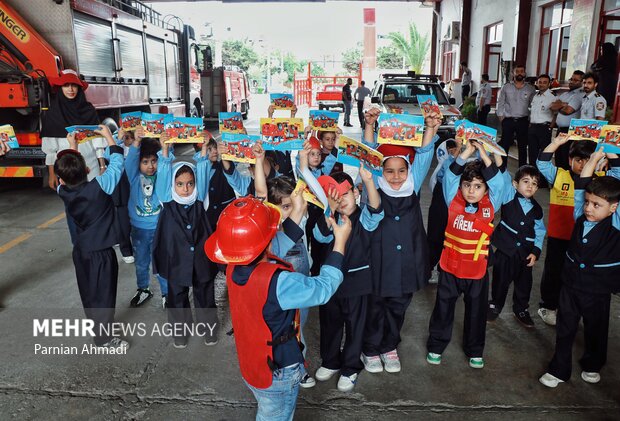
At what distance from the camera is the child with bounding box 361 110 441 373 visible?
9.79ft

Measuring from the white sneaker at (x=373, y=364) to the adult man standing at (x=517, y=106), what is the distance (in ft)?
21.7

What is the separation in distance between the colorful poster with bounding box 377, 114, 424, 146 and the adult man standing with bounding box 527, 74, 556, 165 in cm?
563

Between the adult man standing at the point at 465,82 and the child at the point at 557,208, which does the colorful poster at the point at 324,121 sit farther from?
the adult man standing at the point at 465,82

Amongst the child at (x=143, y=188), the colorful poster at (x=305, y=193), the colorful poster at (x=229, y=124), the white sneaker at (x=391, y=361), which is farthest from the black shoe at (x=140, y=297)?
the colorful poster at (x=305, y=193)

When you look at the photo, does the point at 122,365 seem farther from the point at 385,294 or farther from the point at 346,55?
the point at 346,55

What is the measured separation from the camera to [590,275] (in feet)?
9.62

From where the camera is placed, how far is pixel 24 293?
4438 millimetres

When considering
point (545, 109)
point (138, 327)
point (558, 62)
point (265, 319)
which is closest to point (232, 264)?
point (265, 319)

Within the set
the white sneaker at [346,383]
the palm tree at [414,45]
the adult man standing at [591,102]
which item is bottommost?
the white sneaker at [346,383]

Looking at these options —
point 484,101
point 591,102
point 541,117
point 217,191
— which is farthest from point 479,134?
point 484,101

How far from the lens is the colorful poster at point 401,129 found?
3121mm

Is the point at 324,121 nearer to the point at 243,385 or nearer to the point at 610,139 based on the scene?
the point at 610,139

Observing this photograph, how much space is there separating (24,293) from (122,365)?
5.65ft

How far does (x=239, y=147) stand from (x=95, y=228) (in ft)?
3.59
